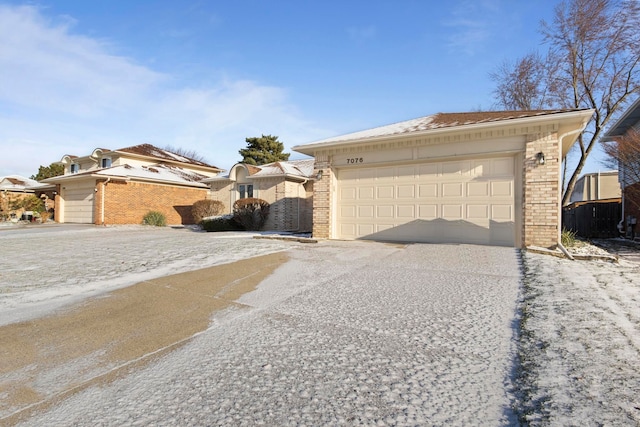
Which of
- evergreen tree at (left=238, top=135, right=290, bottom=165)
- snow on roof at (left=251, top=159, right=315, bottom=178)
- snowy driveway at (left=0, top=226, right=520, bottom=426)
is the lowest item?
snowy driveway at (left=0, top=226, right=520, bottom=426)

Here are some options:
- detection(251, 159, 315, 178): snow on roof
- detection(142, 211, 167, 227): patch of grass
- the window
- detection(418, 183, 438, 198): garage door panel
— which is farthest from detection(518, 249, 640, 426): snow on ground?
detection(142, 211, 167, 227): patch of grass

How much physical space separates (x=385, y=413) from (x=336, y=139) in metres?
9.11

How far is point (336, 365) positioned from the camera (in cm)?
257

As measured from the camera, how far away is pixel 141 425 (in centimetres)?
191

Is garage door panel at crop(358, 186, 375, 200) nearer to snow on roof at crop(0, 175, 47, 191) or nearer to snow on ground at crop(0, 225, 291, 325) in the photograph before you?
snow on ground at crop(0, 225, 291, 325)

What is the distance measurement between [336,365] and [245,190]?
17.2 metres

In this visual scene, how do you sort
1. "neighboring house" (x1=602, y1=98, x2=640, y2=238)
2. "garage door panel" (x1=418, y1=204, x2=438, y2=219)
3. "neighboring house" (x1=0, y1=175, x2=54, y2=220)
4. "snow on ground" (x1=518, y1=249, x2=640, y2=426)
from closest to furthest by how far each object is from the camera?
1. "snow on ground" (x1=518, y1=249, x2=640, y2=426)
2. "garage door panel" (x1=418, y1=204, x2=438, y2=219)
3. "neighboring house" (x1=602, y1=98, x2=640, y2=238)
4. "neighboring house" (x1=0, y1=175, x2=54, y2=220)

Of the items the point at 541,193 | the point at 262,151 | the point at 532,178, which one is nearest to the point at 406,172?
the point at 532,178

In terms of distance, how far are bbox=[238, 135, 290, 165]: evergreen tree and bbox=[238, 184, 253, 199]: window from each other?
16.1 metres

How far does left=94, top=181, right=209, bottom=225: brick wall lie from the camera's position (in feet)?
59.4

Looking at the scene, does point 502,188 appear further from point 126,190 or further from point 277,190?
point 126,190

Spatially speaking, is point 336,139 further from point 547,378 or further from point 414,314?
point 547,378

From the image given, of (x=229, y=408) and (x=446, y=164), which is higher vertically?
(x=446, y=164)

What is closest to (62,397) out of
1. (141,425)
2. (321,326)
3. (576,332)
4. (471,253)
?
(141,425)
